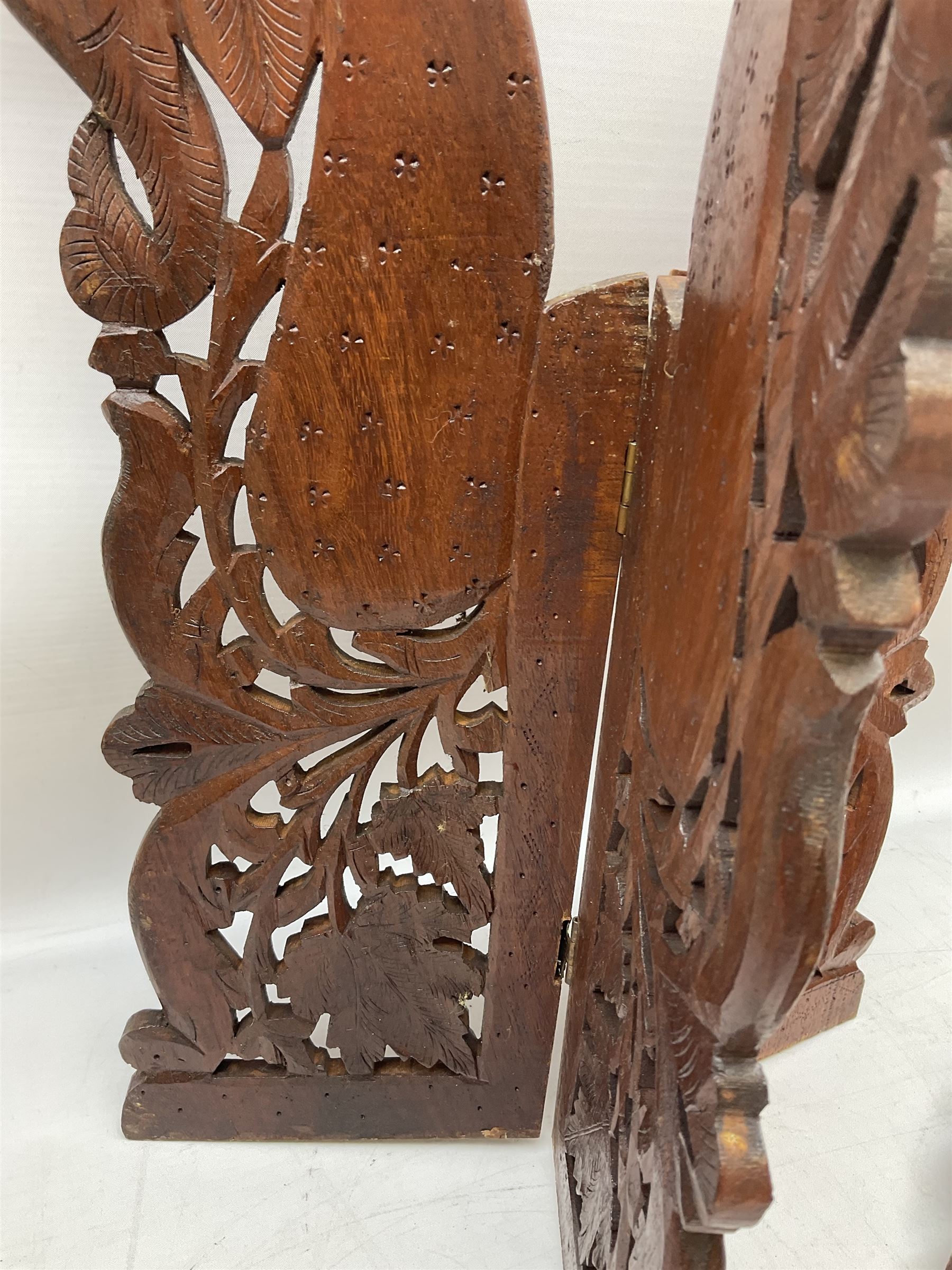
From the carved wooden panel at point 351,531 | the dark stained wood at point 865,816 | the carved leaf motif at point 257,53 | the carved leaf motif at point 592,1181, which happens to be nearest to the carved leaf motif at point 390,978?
the carved wooden panel at point 351,531

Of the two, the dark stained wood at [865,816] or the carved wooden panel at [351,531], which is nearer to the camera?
the carved wooden panel at [351,531]

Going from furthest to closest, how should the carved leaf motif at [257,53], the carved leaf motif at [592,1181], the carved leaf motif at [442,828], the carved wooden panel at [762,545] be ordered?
the carved leaf motif at [442,828] < the carved leaf motif at [592,1181] < the carved leaf motif at [257,53] < the carved wooden panel at [762,545]

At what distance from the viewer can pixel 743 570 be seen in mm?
419

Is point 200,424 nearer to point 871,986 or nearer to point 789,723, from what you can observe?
point 789,723

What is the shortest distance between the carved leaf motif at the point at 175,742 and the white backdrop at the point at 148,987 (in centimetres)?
33

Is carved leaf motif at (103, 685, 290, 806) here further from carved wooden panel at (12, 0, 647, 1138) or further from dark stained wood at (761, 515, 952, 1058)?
dark stained wood at (761, 515, 952, 1058)

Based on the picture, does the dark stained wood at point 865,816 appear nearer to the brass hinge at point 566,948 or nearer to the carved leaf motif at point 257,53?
the brass hinge at point 566,948

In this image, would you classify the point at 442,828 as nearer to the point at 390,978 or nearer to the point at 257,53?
the point at 390,978

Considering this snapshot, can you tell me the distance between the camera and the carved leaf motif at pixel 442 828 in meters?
0.79

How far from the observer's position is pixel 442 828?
2.63ft

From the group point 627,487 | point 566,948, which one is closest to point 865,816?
point 566,948

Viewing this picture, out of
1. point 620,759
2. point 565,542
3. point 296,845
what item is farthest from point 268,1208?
point 565,542

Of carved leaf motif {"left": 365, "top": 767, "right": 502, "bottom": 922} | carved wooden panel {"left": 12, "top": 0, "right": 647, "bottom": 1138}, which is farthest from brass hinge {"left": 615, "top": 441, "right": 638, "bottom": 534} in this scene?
carved leaf motif {"left": 365, "top": 767, "right": 502, "bottom": 922}

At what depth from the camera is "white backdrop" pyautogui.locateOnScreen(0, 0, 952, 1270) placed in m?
0.83
